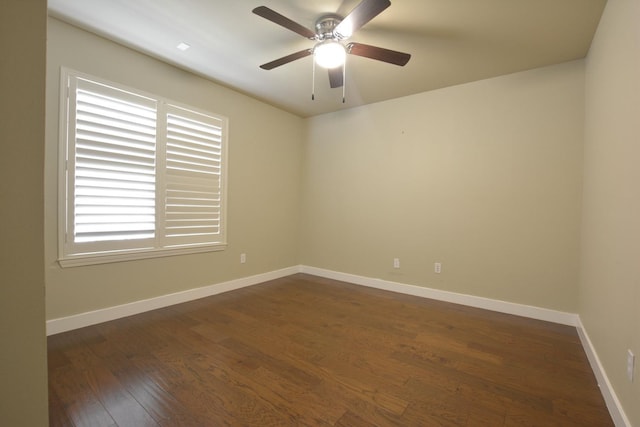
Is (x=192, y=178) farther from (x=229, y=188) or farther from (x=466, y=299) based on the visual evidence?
(x=466, y=299)

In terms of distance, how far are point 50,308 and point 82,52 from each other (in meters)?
2.20

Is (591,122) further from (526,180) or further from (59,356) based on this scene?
(59,356)

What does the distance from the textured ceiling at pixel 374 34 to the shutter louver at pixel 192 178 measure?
1.97 feet

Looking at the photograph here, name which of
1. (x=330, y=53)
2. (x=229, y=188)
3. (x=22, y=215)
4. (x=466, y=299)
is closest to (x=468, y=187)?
(x=466, y=299)

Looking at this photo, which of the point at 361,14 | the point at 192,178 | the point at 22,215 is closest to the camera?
the point at 22,215

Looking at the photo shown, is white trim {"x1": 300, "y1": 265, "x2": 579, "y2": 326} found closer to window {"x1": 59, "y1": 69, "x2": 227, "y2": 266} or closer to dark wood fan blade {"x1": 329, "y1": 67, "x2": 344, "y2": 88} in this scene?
window {"x1": 59, "y1": 69, "x2": 227, "y2": 266}

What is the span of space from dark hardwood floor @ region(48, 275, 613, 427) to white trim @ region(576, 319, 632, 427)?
1.8 inches

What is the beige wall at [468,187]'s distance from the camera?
2.68 metres

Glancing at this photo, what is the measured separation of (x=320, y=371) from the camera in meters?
1.83

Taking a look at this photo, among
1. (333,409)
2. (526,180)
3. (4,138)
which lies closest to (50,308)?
(4,138)

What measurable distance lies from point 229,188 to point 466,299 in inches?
127

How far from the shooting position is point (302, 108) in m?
4.15

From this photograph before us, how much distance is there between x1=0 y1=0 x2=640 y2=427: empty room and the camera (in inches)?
55.6

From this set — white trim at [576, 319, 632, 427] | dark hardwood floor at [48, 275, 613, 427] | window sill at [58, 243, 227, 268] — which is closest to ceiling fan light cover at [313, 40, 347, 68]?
dark hardwood floor at [48, 275, 613, 427]
